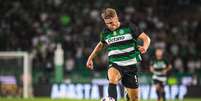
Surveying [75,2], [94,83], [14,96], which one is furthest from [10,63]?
[75,2]

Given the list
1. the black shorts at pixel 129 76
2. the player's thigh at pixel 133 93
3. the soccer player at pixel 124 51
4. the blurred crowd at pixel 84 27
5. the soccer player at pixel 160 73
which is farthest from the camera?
the blurred crowd at pixel 84 27

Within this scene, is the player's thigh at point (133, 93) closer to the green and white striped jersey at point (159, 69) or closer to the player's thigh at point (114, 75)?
the player's thigh at point (114, 75)

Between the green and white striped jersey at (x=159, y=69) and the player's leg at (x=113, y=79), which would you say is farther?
the green and white striped jersey at (x=159, y=69)

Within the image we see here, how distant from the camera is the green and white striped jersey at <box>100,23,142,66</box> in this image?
45.0ft

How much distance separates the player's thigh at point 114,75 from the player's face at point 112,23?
0.85 metres

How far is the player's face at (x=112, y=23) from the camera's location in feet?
43.6

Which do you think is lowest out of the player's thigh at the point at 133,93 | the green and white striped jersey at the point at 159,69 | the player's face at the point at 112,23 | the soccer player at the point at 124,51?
A: the player's thigh at the point at 133,93

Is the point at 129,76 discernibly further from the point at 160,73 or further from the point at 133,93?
the point at 160,73

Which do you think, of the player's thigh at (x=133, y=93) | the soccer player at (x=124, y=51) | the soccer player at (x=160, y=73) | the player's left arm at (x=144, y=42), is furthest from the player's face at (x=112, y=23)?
the soccer player at (x=160, y=73)

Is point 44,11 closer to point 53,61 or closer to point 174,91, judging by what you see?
point 53,61

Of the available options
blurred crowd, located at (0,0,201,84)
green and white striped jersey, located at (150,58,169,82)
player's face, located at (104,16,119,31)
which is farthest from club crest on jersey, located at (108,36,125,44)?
blurred crowd, located at (0,0,201,84)

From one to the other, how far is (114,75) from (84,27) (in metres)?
19.4

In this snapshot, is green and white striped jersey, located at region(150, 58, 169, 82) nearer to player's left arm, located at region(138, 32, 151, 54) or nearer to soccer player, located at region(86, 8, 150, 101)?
soccer player, located at region(86, 8, 150, 101)

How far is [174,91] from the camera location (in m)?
27.7
